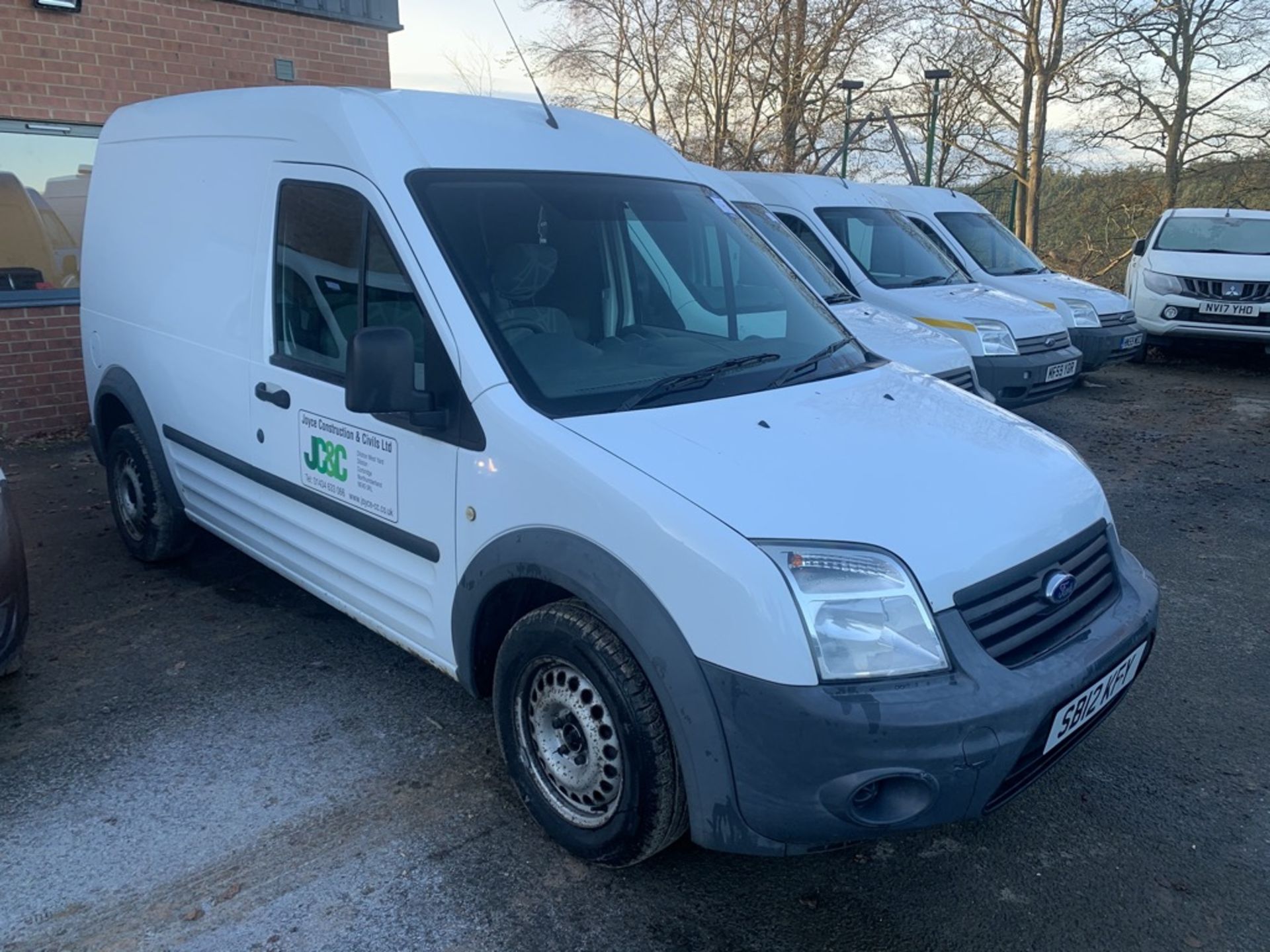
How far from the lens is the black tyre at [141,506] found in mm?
4758

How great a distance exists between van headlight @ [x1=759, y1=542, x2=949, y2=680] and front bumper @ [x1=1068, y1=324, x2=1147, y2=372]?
7879 mm

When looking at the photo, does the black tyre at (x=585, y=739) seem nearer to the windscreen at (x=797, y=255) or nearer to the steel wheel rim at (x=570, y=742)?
the steel wheel rim at (x=570, y=742)

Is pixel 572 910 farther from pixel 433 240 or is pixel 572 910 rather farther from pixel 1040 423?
pixel 1040 423

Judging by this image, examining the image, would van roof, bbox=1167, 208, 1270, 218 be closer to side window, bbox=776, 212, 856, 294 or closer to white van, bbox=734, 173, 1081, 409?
white van, bbox=734, 173, 1081, 409

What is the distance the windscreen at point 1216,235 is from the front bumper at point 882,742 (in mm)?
11118

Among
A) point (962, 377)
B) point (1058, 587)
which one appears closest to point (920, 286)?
point (962, 377)

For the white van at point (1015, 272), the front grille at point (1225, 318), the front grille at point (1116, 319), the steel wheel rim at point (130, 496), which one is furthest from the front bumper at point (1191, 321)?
the steel wheel rim at point (130, 496)

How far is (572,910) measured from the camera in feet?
8.75

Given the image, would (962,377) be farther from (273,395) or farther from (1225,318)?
(1225,318)

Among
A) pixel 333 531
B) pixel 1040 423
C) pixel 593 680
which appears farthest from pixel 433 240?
pixel 1040 423

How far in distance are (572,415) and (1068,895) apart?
193 cm

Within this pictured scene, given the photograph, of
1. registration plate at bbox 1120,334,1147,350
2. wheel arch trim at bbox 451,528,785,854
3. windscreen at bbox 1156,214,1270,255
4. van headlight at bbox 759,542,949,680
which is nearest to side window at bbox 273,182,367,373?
wheel arch trim at bbox 451,528,785,854

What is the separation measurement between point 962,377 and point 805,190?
3136mm

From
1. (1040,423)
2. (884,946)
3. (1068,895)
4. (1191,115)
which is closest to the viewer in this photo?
(884,946)
